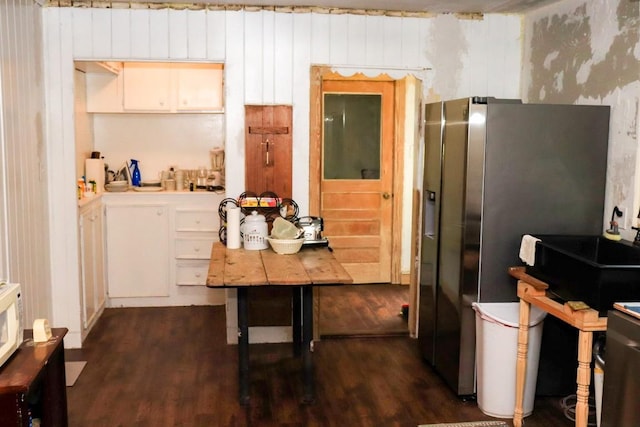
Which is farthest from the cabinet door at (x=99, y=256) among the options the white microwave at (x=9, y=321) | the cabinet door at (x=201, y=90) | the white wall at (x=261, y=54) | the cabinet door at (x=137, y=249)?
the white microwave at (x=9, y=321)

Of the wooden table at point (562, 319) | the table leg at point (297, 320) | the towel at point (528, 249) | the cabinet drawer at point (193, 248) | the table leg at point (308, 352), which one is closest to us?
the wooden table at point (562, 319)

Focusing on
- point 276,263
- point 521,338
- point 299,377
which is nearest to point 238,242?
point 276,263

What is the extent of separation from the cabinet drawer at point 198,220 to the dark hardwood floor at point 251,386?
85 cm

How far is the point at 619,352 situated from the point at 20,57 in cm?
359

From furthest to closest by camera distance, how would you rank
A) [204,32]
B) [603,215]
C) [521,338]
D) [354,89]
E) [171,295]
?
[354,89], [171,295], [204,32], [603,215], [521,338]

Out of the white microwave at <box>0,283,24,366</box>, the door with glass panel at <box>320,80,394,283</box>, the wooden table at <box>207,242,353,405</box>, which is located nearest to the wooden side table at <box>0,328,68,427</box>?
the white microwave at <box>0,283,24,366</box>

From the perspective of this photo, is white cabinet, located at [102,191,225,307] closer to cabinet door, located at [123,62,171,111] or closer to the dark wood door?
cabinet door, located at [123,62,171,111]

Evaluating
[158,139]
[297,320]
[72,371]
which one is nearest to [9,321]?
[72,371]

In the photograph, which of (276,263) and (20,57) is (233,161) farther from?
(20,57)

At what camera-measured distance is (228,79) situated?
15.0ft

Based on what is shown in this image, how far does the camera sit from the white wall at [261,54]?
4426 mm

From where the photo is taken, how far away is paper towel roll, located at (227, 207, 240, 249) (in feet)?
13.9

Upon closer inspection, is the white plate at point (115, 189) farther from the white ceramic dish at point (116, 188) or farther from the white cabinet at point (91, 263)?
the white cabinet at point (91, 263)

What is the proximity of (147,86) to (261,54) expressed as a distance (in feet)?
5.08
